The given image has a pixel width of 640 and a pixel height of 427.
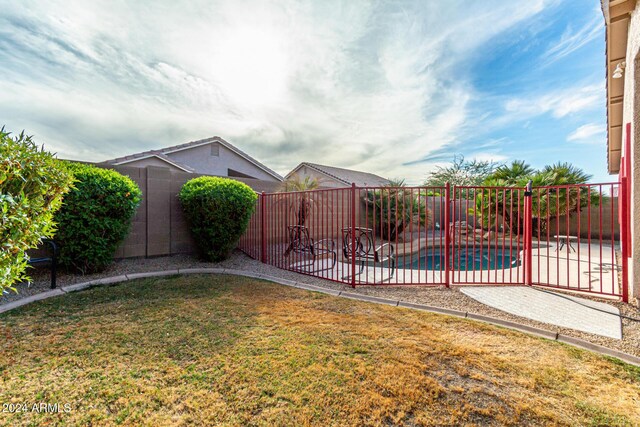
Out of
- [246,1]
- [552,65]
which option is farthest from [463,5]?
[246,1]

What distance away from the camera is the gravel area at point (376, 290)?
3160 millimetres

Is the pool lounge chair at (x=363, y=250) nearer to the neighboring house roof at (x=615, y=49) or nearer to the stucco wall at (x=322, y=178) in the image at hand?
the neighboring house roof at (x=615, y=49)

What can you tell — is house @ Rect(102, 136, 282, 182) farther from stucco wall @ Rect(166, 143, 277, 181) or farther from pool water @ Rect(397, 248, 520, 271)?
pool water @ Rect(397, 248, 520, 271)

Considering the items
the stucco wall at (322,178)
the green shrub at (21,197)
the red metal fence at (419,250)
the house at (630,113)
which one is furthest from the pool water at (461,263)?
the stucco wall at (322,178)

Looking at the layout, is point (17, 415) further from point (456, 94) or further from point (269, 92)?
point (456, 94)

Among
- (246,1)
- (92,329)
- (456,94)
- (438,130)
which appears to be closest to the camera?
(92,329)

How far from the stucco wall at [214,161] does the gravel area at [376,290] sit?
35.9 ft

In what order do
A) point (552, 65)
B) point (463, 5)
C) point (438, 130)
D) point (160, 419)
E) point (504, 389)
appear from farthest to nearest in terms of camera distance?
point (438, 130) → point (552, 65) → point (463, 5) → point (504, 389) → point (160, 419)

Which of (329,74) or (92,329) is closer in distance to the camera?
(92,329)

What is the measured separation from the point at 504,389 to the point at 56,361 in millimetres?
3801

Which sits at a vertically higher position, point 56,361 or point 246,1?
point 246,1

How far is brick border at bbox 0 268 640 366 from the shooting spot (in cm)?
290

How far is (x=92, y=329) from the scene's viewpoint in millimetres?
3053

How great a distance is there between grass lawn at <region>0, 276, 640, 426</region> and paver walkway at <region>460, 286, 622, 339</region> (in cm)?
83
